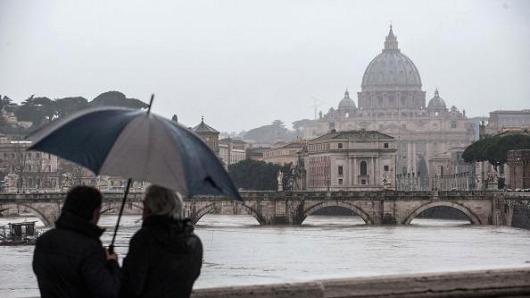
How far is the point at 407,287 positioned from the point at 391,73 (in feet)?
542

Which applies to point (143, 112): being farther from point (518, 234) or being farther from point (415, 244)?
point (518, 234)

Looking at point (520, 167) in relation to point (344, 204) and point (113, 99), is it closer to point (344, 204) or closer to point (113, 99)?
point (344, 204)

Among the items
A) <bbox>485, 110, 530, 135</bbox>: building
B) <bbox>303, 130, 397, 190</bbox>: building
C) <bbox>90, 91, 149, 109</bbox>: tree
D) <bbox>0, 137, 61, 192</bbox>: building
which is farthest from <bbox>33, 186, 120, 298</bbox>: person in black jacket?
<bbox>485, 110, 530, 135</bbox>: building

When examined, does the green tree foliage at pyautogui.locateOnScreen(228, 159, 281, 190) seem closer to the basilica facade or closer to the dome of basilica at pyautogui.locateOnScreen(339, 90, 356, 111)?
the basilica facade

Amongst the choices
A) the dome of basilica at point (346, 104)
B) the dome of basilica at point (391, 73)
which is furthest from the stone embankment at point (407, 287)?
the dome of basilica at point (346, 104)

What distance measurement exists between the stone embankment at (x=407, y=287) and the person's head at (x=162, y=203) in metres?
0.42

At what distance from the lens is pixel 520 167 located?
6450 cm

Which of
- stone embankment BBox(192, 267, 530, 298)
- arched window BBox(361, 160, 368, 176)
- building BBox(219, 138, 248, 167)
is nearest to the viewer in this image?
stone embankment BBox(192, 267, 530, 298)

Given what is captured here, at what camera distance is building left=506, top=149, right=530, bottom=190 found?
2496 inches

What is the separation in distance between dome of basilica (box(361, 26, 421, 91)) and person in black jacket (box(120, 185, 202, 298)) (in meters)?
165

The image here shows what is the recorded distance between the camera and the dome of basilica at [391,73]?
6658 inches

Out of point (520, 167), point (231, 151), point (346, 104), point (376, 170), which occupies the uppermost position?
point (346, 104)

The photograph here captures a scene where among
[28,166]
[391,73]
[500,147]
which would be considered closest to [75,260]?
[500,147]

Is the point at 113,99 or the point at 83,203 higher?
the point at 113,99
